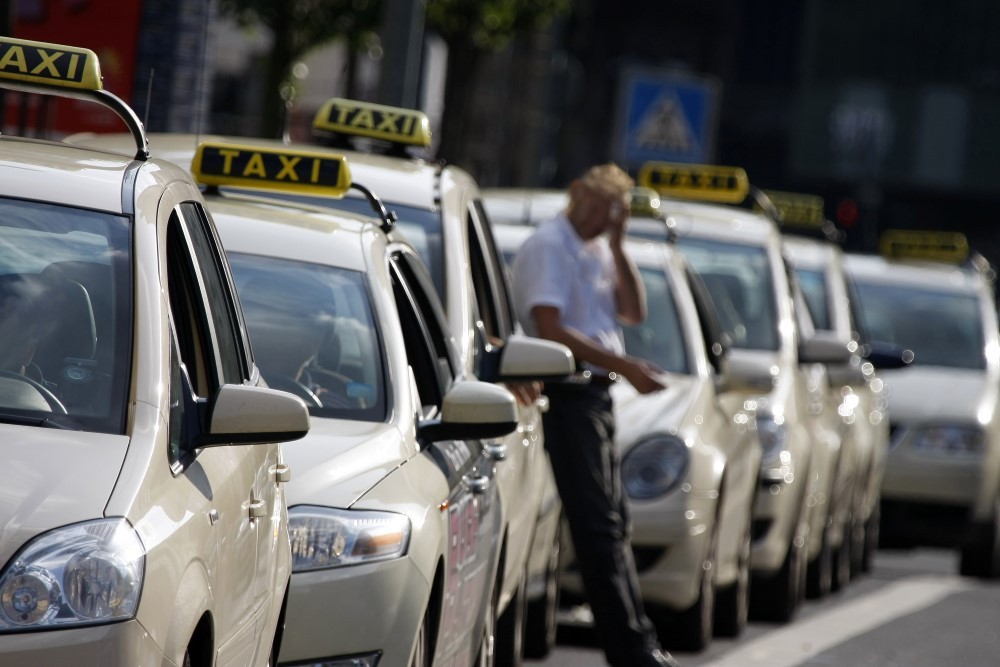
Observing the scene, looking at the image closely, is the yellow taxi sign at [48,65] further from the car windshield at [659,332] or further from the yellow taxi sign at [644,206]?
the yellow taxi sign at [644,206]

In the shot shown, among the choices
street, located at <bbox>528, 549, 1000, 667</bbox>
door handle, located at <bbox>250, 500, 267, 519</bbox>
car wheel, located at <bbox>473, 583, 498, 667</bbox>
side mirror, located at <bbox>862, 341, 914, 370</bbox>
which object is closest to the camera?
door handle, located at <bbox>250, 500, 267, 519</bbox>

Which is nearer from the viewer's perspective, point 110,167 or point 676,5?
point 110,167

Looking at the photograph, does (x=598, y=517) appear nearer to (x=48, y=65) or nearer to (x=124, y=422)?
(x=48, y=65)

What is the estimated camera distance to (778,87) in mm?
59000

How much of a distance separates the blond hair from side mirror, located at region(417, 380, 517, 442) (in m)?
2.50

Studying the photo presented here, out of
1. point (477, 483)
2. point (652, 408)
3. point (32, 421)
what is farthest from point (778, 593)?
point (32, 421)

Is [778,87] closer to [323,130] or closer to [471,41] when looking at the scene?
[471,41]

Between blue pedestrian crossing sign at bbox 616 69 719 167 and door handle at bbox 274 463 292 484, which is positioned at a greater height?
blue pedestrian crossing sign at bbox 616 69 719 167

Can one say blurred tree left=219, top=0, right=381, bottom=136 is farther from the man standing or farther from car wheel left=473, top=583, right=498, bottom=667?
car wheel left=473, top=583, right=498, bottom=667

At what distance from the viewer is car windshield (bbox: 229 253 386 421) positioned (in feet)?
21.2

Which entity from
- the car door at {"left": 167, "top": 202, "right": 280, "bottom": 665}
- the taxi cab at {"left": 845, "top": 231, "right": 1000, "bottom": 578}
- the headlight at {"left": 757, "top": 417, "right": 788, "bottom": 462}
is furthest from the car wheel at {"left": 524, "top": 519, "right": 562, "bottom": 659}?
the taxi cab at {"left": 845, "top": 231, "right": 1000, "bottom": 578}

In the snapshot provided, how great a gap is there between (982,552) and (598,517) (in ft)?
26.8

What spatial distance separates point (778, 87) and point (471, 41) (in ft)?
130

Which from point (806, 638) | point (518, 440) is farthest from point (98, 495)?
point (806, 638)
